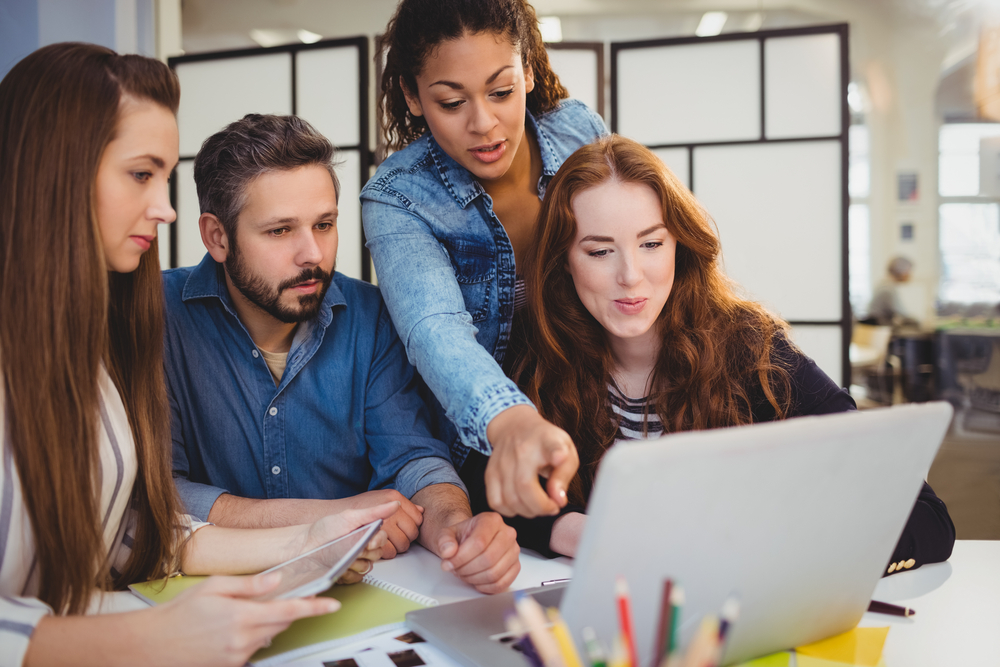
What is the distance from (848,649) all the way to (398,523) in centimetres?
69

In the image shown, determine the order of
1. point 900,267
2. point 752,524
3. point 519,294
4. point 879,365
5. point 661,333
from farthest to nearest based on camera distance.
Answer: point 900,267 < point 879,365 < point 519,294 < point 661,333 < point 752,524

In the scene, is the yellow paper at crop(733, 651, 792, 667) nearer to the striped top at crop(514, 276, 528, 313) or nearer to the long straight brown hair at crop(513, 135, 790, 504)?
the long straight brown hair at crop(513, 135, 790, 504)

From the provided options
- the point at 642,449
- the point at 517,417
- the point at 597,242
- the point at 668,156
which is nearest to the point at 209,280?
the point at 597,242

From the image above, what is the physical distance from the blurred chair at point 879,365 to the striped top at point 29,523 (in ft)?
15.7

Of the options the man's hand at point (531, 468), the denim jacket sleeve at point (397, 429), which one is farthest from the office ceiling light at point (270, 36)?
the man's hand at point (531, 468)

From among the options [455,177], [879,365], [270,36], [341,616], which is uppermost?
[270,36]

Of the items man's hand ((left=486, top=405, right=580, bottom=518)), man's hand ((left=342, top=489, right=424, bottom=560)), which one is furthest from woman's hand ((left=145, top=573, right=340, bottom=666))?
man's hand ((left=342, top=489, right=424, bottom=560))

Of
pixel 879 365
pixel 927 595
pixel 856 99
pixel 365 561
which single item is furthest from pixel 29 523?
pixel 856 99

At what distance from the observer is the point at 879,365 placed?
494cm

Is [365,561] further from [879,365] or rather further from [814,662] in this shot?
[879,365]

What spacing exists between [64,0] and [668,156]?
7.83 feet

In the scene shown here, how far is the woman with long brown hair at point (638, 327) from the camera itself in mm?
1438

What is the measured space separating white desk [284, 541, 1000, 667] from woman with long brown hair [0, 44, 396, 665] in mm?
135

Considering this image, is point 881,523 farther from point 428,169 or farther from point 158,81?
point 428,169
